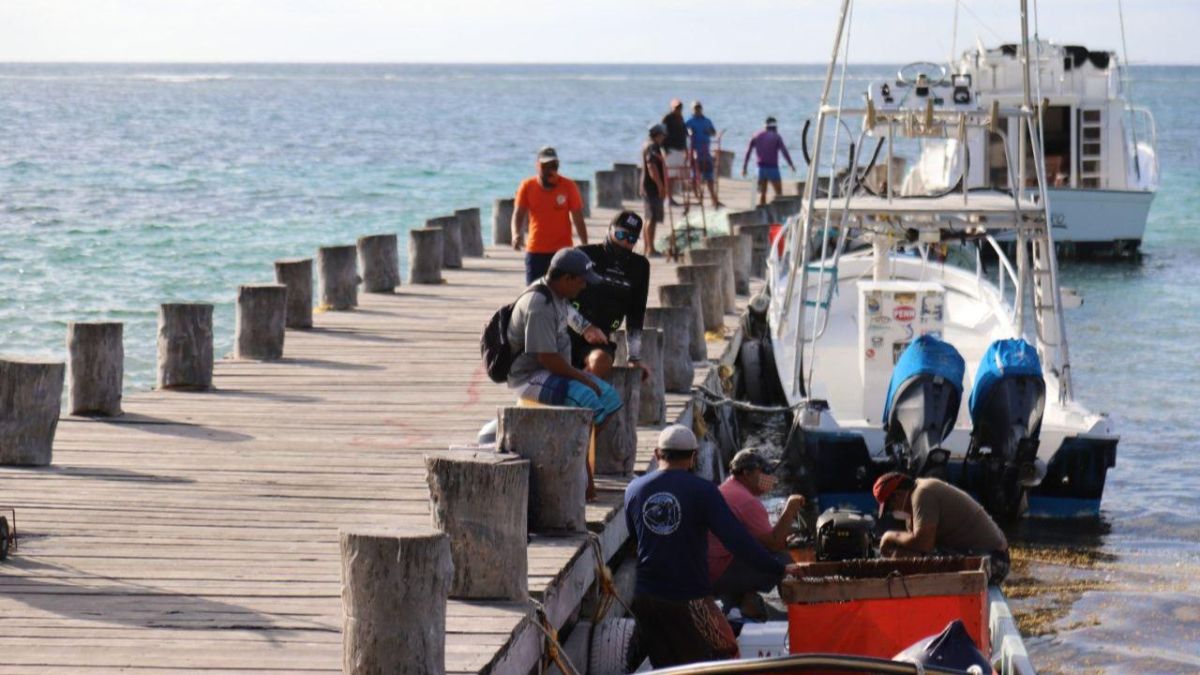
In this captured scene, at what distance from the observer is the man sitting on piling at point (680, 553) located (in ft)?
26.8

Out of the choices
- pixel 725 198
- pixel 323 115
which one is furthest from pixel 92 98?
pixel 725 198

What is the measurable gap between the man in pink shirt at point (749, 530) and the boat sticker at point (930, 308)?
199 inches

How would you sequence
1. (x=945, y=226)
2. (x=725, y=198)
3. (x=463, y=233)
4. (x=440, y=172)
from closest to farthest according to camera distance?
(x=945, y=226) → (x=463, y=233) → (x=725, y=198) → (x=440, y=172)

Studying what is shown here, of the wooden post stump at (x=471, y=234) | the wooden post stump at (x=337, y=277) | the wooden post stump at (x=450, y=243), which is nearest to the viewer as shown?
the wooden post stump at (x=337, y=277)

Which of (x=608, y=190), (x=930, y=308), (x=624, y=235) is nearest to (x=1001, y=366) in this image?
(x=930, y=308)

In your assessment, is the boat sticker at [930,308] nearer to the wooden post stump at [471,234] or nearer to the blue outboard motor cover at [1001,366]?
the blue outboard motor cover at [1001,366]

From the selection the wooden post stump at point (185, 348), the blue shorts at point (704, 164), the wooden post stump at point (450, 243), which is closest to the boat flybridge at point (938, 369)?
the wooden post stump at point (185, 348)

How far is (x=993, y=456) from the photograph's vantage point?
13.4 m

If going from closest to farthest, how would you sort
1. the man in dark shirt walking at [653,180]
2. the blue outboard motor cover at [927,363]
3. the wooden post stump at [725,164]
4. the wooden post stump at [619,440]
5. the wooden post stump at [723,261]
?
the wooden post stump at [619,440]
the blue outboard motor cover at [927,363]
the wooden post stump at [723,261]
the man in dark shirt walking at [653,180]
the wooden post stump at [725,164]

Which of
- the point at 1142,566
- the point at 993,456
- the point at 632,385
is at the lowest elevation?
the point at 1142,566

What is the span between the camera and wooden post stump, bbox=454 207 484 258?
73.8 feet

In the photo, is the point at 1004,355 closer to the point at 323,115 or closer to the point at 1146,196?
the point at 1146,196

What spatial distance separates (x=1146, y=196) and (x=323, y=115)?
73.7 m

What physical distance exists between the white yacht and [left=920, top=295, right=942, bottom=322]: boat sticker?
17.7m
